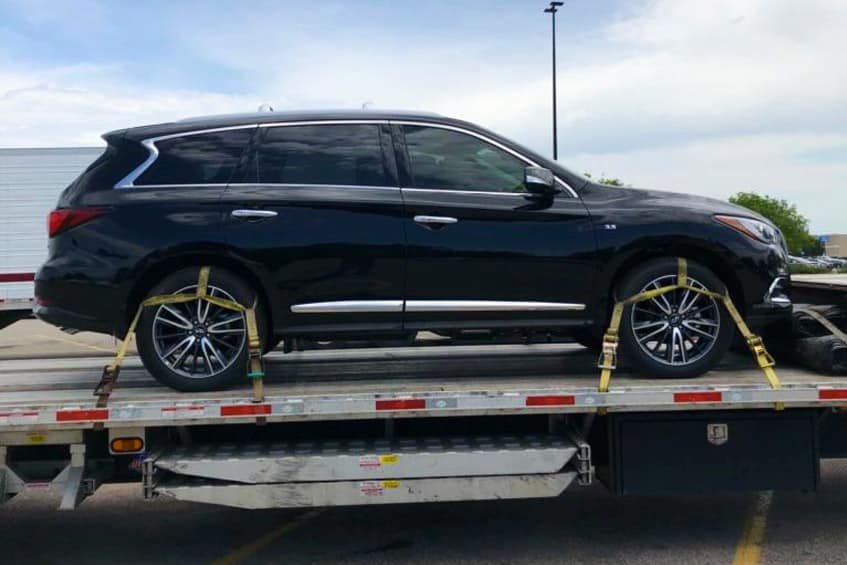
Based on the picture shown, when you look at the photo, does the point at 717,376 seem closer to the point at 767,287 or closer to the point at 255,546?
the point at 767,287

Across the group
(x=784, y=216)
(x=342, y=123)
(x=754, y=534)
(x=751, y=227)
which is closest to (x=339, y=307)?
(x=342, y=123)

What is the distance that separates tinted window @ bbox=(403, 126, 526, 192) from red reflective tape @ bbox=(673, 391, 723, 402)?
1475 millimetres

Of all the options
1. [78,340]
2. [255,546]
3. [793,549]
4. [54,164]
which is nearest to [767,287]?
[793,549]

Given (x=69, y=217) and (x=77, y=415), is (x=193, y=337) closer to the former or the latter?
(x=77, y=415)

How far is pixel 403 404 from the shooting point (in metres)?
4.54

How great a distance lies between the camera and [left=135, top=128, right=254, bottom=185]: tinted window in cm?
502

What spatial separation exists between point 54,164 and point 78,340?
4276 mm

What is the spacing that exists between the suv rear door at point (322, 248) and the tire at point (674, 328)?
4.57 feet

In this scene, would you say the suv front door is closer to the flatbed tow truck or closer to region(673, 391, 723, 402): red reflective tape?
the flatbed tow truck

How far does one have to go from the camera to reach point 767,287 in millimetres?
5191

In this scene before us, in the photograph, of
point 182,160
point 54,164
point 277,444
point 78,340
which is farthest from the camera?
point 78,340

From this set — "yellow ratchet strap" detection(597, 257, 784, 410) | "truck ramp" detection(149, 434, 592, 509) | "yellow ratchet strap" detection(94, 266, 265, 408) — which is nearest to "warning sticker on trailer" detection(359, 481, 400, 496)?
"truck ramp" detection(149, 434, 592, 509)

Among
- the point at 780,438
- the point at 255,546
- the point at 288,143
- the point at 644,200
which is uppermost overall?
the point at 288,143

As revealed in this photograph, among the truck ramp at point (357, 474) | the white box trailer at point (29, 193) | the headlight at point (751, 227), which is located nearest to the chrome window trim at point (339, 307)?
the truck ramp at point (357, 474)
